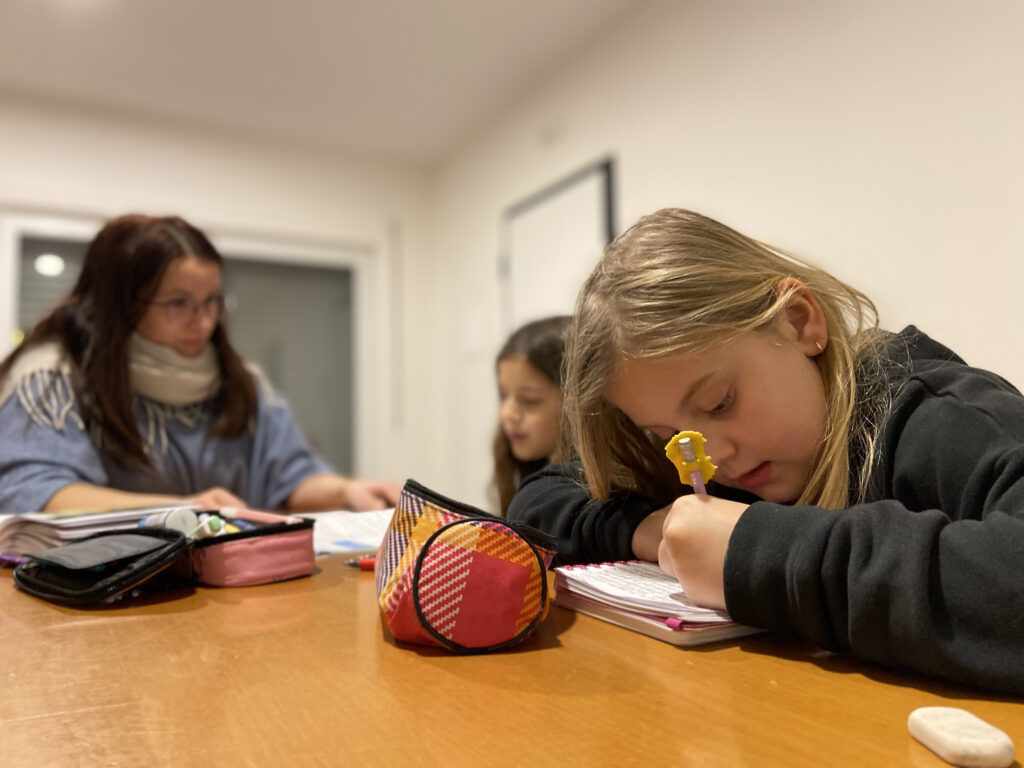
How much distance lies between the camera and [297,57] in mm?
2752

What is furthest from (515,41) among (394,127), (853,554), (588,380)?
(853,554)

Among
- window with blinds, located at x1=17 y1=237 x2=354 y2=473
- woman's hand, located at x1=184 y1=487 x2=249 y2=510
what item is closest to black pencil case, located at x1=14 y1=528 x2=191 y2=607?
woman's hand, located at x1=184 y1=487 x2=249 y2=510

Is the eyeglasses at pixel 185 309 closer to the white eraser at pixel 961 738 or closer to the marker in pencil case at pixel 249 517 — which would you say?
the marker in pencil case at pixel 249 517

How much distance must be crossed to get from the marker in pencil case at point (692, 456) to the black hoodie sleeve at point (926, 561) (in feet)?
0.19

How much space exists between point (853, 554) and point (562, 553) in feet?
1.23

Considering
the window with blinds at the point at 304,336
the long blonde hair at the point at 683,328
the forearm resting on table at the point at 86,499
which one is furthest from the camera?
the window with blinds at the point at 304,336

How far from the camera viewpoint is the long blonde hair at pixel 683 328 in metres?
0.68

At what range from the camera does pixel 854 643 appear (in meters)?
0.49

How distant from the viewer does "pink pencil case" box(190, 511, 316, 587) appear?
0.80 metres

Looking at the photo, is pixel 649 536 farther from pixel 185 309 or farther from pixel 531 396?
pixel 185 309

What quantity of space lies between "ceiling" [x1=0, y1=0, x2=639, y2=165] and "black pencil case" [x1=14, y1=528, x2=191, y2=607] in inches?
85.6

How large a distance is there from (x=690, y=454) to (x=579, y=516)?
0.24 metres

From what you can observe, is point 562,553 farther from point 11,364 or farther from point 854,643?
point 11,364

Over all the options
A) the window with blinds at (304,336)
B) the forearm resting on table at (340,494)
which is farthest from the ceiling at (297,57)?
the forearm resting on table at (340,494)
